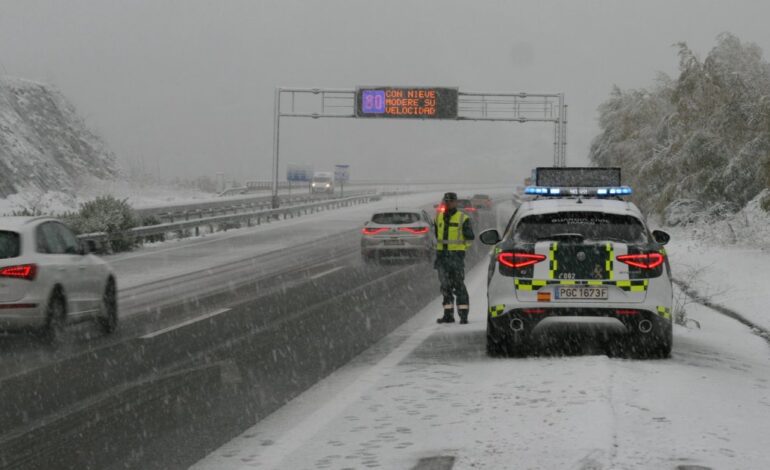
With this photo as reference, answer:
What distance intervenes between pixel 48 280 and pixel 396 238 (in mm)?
15585

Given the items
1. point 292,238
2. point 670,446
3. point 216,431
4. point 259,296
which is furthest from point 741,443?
point 292,238

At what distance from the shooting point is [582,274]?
32.6 feet

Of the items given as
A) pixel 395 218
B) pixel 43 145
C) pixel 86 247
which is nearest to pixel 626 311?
pixel 86 247

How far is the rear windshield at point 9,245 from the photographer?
1190cm

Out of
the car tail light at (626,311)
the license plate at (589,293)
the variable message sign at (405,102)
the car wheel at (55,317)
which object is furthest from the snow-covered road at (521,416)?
the variable message sign at (405,102)

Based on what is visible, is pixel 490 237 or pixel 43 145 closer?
pixel 490 237

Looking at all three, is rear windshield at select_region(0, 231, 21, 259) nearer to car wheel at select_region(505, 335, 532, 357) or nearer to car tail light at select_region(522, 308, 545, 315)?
car wheel at select_region(505, 335, 532, 357)

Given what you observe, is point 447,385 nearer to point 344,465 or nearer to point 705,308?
point 344,465

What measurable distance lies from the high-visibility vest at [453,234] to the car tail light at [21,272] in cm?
505

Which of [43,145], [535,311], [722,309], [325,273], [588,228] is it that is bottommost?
[325,273]

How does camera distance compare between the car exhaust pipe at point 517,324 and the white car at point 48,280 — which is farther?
the white car at point 48,280

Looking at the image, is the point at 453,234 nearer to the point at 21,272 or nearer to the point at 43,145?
the point at 21,272

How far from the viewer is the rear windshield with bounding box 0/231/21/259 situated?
11.9 metres

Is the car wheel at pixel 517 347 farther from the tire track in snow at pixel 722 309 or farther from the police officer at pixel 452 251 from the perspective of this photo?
the tire track in snow at pixel 722 309
